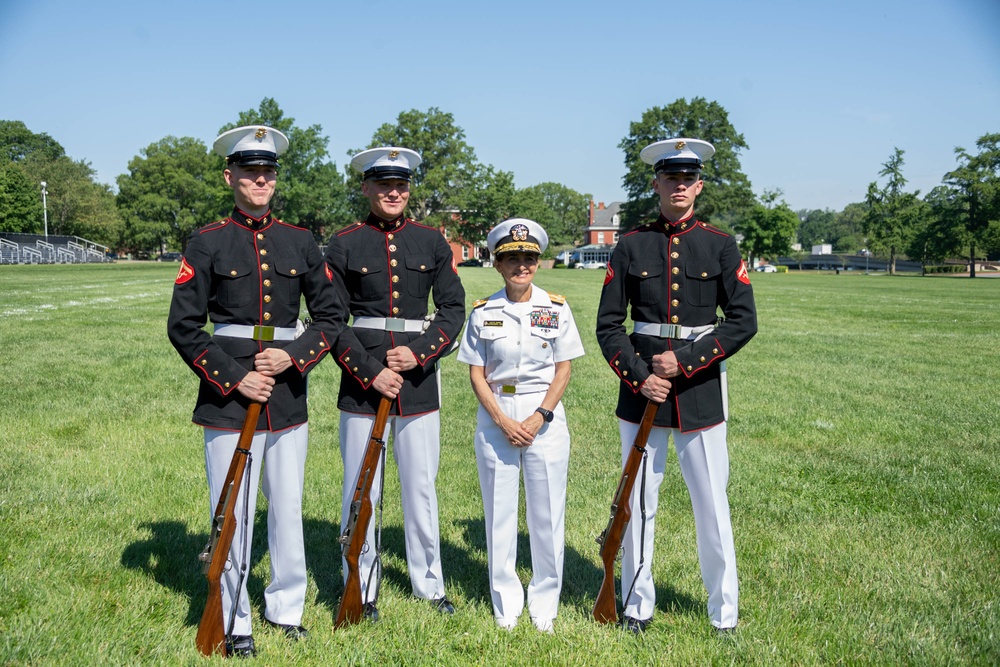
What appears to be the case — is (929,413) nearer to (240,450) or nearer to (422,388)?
(422,388)

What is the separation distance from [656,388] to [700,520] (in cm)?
77

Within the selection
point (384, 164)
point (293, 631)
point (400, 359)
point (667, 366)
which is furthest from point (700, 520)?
point (384, 164)

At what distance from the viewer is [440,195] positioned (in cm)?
8588

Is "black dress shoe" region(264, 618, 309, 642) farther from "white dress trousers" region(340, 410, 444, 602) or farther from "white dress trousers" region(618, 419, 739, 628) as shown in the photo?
"white dress trousers" region(618, 419, 739, 628)

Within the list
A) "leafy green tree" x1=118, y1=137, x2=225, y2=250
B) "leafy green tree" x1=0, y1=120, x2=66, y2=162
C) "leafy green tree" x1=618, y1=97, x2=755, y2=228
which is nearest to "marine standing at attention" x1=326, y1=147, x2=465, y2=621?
"leafy green tree" x1=618, y1=97, x2=755, y2=228

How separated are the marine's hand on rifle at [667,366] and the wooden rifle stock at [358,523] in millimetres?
1477

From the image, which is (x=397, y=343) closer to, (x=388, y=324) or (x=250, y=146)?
(x=388, y=324)

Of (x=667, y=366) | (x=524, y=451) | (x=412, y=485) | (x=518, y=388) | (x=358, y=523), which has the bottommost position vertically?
(x=358, y=523)

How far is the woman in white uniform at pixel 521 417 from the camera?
4.20m

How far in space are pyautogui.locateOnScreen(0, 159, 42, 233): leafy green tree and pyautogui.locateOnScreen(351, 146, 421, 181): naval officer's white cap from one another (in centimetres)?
7573

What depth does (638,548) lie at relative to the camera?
13.8ft

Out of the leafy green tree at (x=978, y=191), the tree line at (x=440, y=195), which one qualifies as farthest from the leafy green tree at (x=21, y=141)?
the leafy green tree at (x=978, y=191)

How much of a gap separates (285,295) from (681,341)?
2.15m

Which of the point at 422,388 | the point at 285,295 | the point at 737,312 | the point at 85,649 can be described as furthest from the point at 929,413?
the point at 85,649
